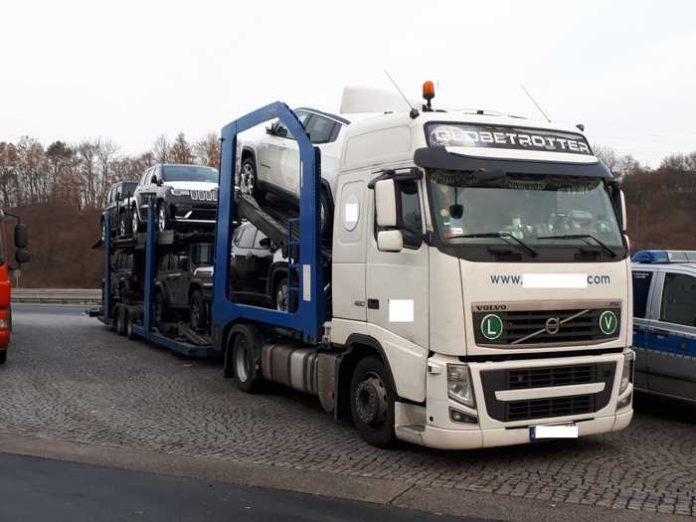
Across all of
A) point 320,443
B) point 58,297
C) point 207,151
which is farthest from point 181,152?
point 320,443

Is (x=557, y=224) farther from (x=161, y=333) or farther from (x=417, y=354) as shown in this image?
(x=161, y=333)

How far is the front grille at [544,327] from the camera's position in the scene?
20.0 feet

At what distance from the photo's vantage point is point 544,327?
6.28 m

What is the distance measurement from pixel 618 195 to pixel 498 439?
250 cm

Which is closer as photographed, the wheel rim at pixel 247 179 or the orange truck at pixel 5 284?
the wheel rim at pixel 247 179

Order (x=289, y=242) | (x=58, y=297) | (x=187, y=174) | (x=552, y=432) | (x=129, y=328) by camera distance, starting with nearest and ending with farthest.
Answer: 1. (x=552, y=432)
2. (x=289, y=242)
3. (x=187, y=174)
4. (x=129, y=328)
5. (x=58, y=297)

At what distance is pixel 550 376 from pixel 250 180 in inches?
201

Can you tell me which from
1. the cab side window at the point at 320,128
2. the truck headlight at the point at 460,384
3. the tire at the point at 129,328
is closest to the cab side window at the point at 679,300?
the truck headlight at the point at 460,384

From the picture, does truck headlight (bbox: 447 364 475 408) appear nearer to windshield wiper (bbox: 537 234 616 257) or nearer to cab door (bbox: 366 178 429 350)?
cab door (bbox: 366 178 429 350)

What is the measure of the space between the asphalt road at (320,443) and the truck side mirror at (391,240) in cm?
185

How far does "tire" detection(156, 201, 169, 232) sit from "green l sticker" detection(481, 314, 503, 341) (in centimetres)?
892

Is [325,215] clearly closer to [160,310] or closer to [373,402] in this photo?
[373,402]

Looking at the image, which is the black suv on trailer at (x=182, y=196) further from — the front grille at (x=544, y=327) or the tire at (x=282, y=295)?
the front grille at (x=544, y=327)

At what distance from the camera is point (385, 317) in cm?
672
